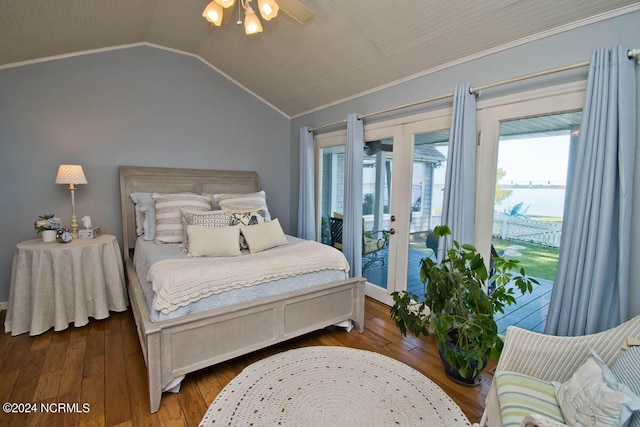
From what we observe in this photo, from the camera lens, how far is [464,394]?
1963 millimetres

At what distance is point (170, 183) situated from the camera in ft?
11.7

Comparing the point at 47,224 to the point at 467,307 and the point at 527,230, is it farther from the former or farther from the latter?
the point at 527,230

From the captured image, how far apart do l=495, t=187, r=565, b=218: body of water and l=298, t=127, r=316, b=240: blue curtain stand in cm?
229

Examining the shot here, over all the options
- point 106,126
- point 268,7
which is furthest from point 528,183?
point 106,126

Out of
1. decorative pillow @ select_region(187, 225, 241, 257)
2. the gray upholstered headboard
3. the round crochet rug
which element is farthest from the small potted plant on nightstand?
the round crochet rug

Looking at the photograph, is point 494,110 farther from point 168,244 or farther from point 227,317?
point 168,244

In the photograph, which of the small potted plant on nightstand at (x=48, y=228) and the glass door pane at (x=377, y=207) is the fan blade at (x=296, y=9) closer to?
the glass door pane at (x=377, y=207)

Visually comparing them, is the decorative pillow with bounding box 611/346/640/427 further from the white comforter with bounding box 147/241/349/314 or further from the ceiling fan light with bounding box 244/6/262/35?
the ceiling fan light with bounding box 244/6/262/35

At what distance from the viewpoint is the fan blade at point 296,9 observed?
1.86 meters

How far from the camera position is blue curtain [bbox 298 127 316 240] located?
13.3 ft

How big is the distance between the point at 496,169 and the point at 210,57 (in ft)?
11.2

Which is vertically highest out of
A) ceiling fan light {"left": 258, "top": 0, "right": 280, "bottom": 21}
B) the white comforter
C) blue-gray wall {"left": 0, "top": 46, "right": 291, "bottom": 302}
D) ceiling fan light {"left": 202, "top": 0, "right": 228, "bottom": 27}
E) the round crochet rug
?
ceiling fan light {"left": 202, "top": 0, "right": 228, "bottom": 27}

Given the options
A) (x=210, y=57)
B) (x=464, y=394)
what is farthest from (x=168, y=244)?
(x=464, y=394)

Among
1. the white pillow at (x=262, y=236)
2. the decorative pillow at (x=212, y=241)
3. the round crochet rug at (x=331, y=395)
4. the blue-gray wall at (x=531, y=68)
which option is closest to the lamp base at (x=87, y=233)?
the decorative pillow at (x=212, y=241)
